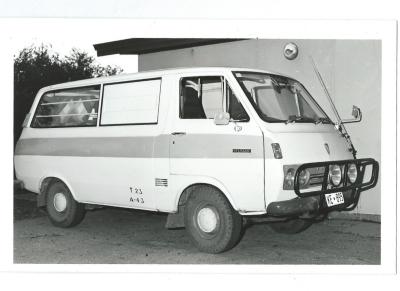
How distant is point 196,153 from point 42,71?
111 inches

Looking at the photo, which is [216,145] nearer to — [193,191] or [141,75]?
[193,191]

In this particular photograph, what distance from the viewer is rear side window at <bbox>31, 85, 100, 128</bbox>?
22.7 feet

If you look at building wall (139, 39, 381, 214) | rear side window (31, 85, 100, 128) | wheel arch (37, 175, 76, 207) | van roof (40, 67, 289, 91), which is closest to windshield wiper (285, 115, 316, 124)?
van roof (40, 67, 289, 91)

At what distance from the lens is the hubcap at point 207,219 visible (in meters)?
5.84

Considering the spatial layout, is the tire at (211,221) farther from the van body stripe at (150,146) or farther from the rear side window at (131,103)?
A: the rear side window at (131,103)

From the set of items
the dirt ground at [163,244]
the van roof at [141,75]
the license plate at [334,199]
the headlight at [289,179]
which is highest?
the van roof at [141,75]

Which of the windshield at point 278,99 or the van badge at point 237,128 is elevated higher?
the windshield at point 278,99

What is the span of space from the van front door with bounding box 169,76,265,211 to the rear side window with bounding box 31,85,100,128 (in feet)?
4.59

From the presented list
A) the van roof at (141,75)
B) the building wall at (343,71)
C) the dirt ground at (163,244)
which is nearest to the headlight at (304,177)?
the dirt ground at (163,244)

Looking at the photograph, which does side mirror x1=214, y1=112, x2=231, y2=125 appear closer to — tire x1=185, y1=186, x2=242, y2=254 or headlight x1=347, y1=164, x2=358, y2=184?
tire x1=185, y1=186, x2=242, y2=254

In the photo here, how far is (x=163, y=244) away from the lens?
6586 mm

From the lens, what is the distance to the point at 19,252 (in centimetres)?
627

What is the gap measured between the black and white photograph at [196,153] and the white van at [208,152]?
16mm
